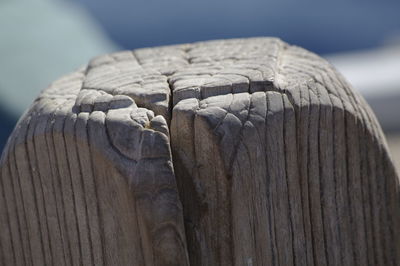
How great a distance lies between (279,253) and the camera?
4.89ft

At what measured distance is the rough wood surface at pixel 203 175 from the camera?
142 centimetres

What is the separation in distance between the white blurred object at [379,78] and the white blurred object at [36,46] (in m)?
3.16

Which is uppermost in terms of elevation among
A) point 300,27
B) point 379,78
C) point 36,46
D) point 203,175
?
point 203,175

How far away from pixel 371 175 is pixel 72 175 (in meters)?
0.57

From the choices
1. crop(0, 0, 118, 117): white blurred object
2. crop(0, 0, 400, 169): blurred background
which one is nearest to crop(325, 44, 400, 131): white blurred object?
crop(0, 0, 400, 169): blurred background

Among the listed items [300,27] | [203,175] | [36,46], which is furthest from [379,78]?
[203,175]

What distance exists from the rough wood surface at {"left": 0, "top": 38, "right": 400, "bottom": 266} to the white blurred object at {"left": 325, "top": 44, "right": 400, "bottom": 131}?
5.59m

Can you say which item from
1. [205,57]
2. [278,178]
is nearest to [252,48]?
[205,57]

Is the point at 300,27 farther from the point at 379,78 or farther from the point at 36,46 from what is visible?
the point at 36,46

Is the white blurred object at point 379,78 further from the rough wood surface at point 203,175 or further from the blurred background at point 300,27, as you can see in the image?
the rough wood surface at point 203,175

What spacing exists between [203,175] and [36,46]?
301 centimetres

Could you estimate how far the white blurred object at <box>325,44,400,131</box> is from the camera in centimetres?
723

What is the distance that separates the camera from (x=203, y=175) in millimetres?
1449

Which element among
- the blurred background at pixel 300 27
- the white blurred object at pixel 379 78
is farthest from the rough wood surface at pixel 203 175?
the white blurred object at pixel 379 78
